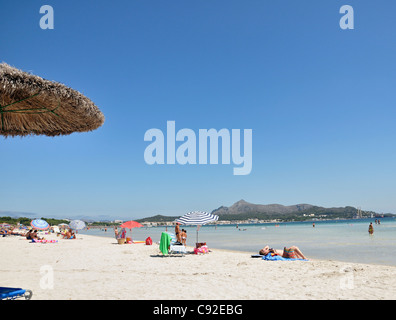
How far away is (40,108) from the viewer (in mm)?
4664

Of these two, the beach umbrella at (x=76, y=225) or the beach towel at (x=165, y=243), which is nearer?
the beach towel at (x=165, y=243)

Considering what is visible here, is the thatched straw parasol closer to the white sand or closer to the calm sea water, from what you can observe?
the white sand

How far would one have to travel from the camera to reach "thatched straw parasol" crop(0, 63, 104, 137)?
13.5ft

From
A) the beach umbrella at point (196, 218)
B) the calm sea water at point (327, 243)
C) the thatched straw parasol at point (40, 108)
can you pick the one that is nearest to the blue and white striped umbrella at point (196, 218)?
the beach umbrella at point (196, 218)

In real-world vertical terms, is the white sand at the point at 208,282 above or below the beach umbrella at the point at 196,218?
below

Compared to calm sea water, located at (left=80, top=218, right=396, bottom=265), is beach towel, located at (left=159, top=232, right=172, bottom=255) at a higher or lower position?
higher

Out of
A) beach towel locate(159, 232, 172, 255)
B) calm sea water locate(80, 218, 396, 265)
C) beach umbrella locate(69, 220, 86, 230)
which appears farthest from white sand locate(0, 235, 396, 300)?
beach umbrella locate(69, 220, 86, 230)

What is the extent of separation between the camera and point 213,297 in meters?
5.12

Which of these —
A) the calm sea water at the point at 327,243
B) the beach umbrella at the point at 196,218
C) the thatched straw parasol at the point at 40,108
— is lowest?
the calm sea water at the point at 327,243

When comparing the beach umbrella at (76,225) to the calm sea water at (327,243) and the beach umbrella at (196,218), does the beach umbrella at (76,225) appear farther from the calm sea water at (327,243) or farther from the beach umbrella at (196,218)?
the beach umbrella at (196,218)

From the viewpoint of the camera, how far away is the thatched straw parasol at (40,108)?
4117mm

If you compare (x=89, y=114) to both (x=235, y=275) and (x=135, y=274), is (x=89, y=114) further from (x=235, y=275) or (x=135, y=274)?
(x=235, y=275)

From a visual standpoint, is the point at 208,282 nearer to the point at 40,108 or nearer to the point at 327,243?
the point at 40,108
